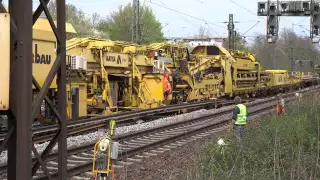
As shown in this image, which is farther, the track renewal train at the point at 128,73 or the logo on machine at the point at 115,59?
the logo on machine at the point at 115,59

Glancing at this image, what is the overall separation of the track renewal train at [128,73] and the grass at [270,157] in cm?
670

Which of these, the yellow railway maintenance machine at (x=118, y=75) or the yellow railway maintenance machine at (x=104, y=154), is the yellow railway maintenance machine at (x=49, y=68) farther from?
the yellow railway maintenance machine at (x=104, y=154)

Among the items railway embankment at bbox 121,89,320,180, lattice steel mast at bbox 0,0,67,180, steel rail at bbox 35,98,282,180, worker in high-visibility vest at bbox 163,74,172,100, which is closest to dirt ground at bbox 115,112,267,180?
railway embankment at bbox 121,89,320,180

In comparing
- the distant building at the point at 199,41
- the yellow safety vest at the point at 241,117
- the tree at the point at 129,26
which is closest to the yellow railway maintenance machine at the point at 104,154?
the yellow safety vest at the point at 241,117

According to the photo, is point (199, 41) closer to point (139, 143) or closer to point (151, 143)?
point (139, 143)

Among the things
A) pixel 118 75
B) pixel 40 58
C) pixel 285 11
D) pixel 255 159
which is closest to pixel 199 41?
pixel 285 11

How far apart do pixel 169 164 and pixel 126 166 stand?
0.98m

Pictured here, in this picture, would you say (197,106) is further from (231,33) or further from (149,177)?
(231,33)

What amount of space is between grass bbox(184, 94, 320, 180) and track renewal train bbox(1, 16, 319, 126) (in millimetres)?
6698

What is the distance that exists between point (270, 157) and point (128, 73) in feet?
46.5

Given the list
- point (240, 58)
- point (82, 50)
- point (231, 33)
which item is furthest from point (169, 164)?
point (231, 33)

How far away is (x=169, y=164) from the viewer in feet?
30.6

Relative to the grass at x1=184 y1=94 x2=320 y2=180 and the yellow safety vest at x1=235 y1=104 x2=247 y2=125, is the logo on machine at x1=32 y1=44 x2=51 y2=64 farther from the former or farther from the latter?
the grass at x1=184 y1=94 x2=320 y2=180

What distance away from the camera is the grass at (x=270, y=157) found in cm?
613
